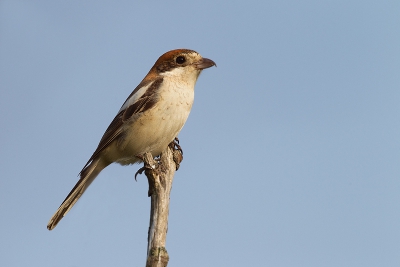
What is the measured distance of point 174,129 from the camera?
612cm

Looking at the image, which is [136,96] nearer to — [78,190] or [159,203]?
[78,190]

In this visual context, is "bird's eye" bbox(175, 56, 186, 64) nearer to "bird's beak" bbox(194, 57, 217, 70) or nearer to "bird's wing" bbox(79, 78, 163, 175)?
"bird's beak" bbox(194, 57, 217, 70)

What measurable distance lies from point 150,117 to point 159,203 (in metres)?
1.74

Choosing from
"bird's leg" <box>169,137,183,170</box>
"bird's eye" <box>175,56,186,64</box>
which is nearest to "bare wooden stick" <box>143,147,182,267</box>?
"bird's leg" <box>169,137,183,170</box>

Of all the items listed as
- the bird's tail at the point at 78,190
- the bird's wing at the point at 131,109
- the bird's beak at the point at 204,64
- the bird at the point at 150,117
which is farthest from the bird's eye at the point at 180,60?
the bird's tail at the point at 78,190

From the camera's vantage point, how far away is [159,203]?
4.55 m

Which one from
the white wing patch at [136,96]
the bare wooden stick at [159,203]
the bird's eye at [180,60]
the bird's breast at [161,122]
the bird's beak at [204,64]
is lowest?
the bare wooden stick at [159,203]

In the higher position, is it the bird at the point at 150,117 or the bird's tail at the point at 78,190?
the bird at the point at 150,117

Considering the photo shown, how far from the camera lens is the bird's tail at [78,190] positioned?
5980 millimetres

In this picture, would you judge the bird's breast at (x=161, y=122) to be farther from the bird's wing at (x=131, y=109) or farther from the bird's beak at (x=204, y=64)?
the bird's beak at (x=204, y=64)

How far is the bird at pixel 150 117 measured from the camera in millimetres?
6090

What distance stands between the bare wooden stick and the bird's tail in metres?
1.40

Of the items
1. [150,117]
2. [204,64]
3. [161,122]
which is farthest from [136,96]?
[204,64]

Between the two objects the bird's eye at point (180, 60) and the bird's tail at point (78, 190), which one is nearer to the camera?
the bird's tail at point (78, 190)
